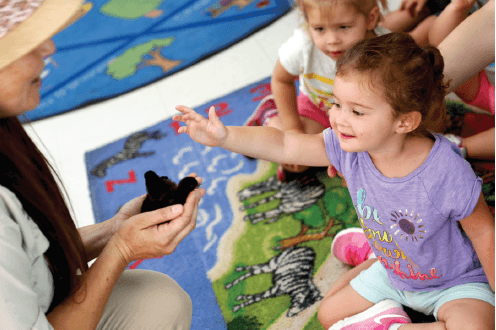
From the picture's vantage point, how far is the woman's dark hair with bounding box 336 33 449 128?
80 centimetres

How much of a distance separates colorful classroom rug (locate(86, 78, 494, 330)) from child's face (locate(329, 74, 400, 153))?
0.47m

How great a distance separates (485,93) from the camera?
133cm

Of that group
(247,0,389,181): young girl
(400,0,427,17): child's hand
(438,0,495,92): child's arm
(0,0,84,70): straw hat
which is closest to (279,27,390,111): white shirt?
(247,0,389,181): young girl

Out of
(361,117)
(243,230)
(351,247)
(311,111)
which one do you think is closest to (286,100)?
(311,111)

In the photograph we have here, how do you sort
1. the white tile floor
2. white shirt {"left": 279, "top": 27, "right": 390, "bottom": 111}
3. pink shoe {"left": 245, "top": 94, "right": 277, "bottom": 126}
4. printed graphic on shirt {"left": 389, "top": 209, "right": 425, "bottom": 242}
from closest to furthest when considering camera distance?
printed graphic on shirt {"left": 389, "top": 209, "right": 425, "bottom": 242}, white shirt {"left": 279, "top": 27, "right": 390, "bottom": 111}, pink shoe {"left": 245, "top": 94, "right": 277, "bottom": 126}, the white tile floor

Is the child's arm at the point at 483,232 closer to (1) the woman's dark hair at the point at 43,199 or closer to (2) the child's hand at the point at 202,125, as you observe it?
(2) the child's hand at the point at 202,125

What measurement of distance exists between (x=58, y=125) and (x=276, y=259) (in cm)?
137

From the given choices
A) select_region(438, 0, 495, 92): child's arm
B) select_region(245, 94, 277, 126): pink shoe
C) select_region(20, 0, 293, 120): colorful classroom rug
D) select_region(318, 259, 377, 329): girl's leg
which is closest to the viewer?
select_region(318, 259, 377, 329): girl's leg

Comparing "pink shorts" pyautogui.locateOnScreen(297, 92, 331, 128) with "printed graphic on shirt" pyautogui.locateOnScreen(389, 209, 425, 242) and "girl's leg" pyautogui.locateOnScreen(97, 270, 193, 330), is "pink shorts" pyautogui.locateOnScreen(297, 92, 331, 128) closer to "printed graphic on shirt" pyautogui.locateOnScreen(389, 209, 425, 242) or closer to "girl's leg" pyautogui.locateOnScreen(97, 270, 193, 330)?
"printed graphic on shirt" pyautogui.locateOnScreen(389, 209, 425, 242)

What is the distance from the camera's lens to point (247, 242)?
1329mm

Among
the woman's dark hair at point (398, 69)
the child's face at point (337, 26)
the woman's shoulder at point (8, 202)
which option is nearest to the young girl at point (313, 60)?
the child's face at point (337, 26)

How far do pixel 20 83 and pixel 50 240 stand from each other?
0.28 m

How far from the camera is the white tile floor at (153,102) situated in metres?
1.92

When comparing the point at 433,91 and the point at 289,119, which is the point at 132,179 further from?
the point at 433,91
